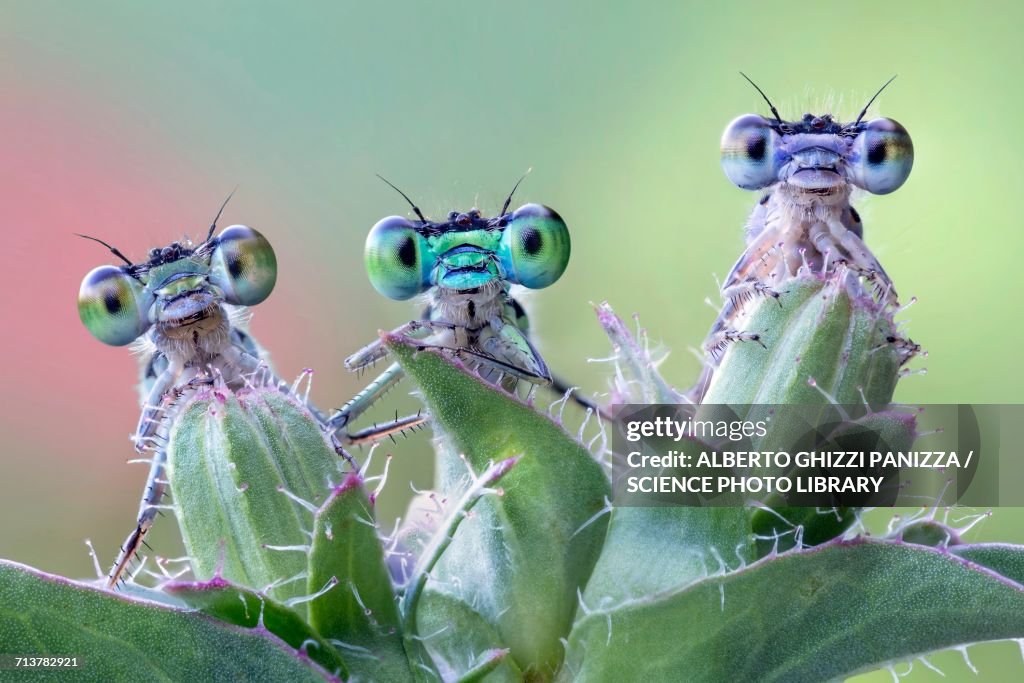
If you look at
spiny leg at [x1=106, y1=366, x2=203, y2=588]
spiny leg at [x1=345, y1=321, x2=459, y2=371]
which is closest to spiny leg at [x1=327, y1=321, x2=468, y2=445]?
spiny leg at [x1=345, y1=321, x2=459, y2=371]

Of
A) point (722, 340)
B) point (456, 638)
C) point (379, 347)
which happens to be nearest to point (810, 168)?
point (722, 340)

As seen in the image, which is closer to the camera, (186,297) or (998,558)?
(998,558)

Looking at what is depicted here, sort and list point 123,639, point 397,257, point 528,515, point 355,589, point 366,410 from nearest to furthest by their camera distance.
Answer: point 123,639, point 355,589, point 528,515, point 397,257, point 366,410

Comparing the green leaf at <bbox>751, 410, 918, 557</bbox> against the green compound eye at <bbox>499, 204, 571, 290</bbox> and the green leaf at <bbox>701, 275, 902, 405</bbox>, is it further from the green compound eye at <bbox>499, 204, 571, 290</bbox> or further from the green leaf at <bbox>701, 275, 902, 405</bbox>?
the green compound eye at <bbox>499, 204, 571, 290</bbox>

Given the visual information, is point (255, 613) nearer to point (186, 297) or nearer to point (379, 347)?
point (379, 347)

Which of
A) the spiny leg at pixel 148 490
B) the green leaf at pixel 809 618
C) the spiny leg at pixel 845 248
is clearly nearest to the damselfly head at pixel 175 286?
the spiny leg at pixel 148 490

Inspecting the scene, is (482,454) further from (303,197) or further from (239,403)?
(303,197)
